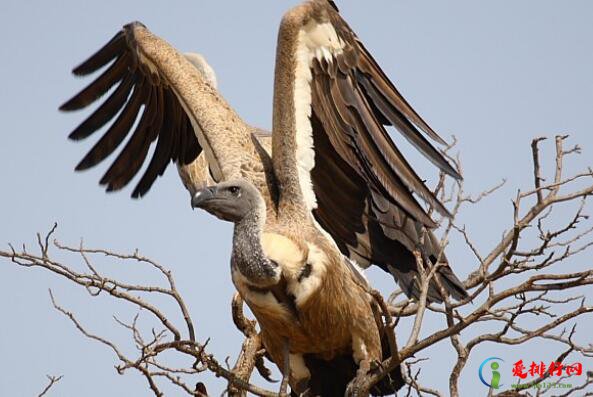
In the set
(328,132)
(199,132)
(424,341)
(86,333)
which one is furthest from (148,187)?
(424,341)

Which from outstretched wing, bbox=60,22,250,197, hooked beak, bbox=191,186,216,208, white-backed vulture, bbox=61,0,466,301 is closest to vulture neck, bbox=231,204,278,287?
hooked beak, bbox=191,186,216,208

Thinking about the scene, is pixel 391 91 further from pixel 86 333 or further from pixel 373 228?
pixel 86 333

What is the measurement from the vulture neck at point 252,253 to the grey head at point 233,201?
19mm

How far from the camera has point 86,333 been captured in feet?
17.3

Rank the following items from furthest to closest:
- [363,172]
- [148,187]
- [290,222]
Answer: [148,187], [363,172], [290,222]

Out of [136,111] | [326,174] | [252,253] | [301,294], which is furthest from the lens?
[136,111]

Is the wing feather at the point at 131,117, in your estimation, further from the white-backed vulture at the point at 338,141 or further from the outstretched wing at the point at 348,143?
the outstretched wing at the point at 348,143

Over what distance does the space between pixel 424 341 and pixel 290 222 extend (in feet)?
5.06

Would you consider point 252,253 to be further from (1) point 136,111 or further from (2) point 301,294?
(1) point 136,111

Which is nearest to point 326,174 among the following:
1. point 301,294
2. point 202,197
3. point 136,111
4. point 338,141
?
point 338,141

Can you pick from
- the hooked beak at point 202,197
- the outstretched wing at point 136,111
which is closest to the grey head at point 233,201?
the hooked beak at point 202,197

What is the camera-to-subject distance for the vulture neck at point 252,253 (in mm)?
5508

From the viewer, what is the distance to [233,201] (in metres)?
5.58

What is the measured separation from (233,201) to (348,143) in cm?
107
